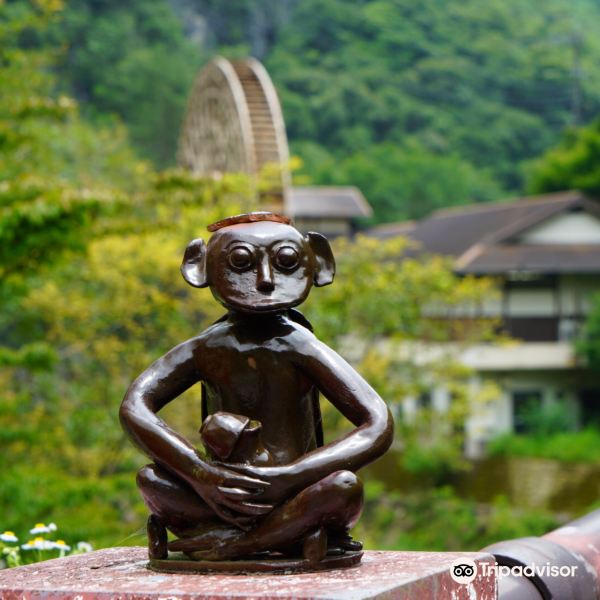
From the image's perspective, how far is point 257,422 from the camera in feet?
9.04

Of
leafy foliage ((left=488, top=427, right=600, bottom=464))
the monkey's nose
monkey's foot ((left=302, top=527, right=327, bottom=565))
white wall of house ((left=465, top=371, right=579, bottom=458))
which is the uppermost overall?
the monkey's nose

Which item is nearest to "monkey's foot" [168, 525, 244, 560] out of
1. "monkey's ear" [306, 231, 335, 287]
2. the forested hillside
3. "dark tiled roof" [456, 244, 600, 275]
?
"monkey's ear" [306, 231, 335, 287]

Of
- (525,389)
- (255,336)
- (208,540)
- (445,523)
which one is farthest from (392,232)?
(208,540)

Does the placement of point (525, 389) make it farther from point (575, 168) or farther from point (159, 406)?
point (159, 406)

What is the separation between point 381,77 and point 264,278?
51.1 m

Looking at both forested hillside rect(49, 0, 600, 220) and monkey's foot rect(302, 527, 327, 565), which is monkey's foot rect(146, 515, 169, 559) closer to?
monkey's foot rect(302, 527, 327, 565)

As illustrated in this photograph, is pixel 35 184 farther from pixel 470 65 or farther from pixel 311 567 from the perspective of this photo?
pixel 470 65

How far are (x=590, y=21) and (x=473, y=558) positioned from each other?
211 feet

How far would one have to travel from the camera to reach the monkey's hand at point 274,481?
8.61ft

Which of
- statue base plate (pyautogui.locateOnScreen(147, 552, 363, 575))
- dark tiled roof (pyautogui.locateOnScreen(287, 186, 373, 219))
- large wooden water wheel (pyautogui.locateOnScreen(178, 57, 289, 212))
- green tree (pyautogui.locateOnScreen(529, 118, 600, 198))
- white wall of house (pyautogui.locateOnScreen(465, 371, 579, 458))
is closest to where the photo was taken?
statue base plate (pyautogui.locateOnScreen(147, 552, 363, 575))

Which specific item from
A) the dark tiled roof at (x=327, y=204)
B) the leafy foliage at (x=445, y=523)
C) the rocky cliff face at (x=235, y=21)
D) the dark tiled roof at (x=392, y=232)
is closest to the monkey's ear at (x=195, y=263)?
the leafy foliage at (x=445, y=523)

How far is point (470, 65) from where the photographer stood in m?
54.4

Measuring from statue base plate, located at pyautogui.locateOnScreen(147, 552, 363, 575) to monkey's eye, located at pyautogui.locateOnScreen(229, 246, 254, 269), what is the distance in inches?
27.3

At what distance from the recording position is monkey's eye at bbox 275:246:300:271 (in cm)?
284
